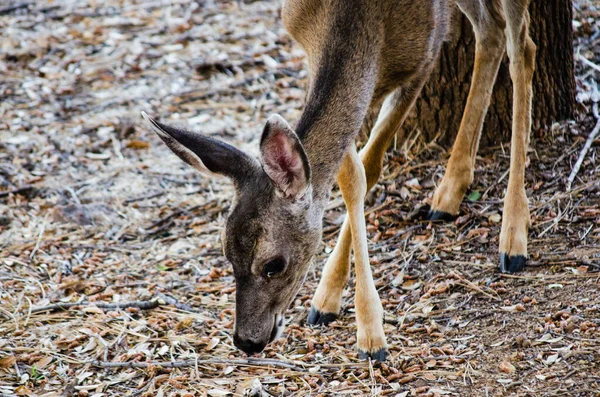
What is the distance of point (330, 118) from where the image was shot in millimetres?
4559

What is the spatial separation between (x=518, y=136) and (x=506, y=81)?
864 millimetres

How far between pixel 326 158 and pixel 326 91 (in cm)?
37

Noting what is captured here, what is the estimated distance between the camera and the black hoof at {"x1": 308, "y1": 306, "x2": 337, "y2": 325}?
5059 mm

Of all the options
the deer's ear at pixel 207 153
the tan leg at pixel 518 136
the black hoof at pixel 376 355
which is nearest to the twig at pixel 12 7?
the tan leg at pixel 518 136

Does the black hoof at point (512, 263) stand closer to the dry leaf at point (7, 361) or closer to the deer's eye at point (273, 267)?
the deer's eye at point (273, 267)

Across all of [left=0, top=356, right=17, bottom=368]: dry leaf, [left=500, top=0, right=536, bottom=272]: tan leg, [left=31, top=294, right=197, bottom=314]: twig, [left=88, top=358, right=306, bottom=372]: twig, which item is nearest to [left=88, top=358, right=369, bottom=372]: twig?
[left=88, top=358, right=306, bottom=372]: twig

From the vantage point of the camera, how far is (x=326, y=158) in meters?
4.53

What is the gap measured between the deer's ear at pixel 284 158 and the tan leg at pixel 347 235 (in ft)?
2.89

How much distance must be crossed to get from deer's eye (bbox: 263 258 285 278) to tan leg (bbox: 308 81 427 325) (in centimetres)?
84

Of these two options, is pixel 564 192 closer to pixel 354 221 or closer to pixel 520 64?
pixel 520 64

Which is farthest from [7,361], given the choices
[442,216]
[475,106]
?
[475,106]

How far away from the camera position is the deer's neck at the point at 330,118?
177 inches

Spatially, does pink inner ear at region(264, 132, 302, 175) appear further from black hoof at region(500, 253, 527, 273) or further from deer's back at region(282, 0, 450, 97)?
black hoof at region(500, 253, 527, 273)

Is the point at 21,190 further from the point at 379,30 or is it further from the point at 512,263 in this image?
the point at 512,263
